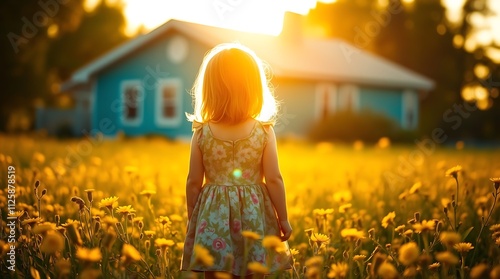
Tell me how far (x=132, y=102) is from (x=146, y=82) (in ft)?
3.41

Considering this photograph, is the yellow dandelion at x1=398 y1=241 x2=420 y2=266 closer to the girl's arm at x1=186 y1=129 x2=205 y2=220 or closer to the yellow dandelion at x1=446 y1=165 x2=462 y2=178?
the yellow dandelion at x1=446 y1=165 x2=462 y2=178

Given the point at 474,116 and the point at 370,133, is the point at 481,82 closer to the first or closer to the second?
the point at 474,116

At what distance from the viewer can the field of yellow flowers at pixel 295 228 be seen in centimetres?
217

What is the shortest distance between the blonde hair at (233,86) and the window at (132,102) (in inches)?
766

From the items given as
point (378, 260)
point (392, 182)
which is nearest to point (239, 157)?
point (378, 260)

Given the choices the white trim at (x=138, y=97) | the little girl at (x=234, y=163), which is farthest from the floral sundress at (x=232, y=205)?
the white trim at (x=138, y=97)

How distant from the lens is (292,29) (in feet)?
75.6

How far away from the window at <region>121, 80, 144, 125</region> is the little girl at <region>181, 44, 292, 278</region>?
19.5 meters

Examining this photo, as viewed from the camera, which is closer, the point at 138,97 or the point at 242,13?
the point at 242,13

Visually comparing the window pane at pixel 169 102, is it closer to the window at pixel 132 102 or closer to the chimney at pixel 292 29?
the window at pixel 132 102

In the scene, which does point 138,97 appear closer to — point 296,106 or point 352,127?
point 296,106

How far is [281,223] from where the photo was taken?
2.83 metres

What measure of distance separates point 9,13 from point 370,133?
1408cm

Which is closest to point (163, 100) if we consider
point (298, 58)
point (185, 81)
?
point (185, 81)
